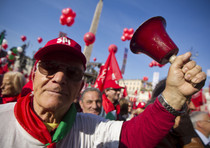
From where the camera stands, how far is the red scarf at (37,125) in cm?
100

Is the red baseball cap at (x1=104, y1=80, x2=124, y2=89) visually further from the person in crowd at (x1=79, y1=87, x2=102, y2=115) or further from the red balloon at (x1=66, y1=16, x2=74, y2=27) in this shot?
the red balloon at (x1=66, y1=16, x2=74, y2=27)

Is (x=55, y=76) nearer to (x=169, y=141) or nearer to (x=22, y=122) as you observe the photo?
(x=22, y=122)

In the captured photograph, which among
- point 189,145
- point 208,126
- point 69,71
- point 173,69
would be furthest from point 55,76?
point 208,126

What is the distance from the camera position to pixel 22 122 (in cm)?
102

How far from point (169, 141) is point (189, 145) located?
24 centimetres

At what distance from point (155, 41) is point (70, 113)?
3.21ft

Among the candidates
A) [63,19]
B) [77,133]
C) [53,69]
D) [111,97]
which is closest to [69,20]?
[63,19]

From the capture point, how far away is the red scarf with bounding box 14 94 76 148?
3.27 feet

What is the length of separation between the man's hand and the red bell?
0.10 meters

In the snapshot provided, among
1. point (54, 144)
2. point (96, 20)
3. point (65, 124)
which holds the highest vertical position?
point (96, 20)

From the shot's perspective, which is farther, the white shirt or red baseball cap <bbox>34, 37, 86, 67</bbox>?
red baseball cap <bbox>34, 37, 86, 67</bbox>

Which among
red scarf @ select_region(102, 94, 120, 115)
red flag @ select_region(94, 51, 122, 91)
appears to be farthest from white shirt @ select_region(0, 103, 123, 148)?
red flag @ select_region(94, 51, 122, 91)

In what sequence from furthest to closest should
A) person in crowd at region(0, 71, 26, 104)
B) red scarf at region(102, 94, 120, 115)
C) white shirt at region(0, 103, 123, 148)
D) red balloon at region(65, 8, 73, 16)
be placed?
red balloon at region(65, 8, 73, 16)
red scarf at region(102, 94, 120, 115)
person in crowd at region(0, 71, 26, 104)
white shirt at region(0, 103, 123, 148)

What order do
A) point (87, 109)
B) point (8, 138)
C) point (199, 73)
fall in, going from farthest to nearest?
point (87, 109), point (8, 138), point (199, 73)
